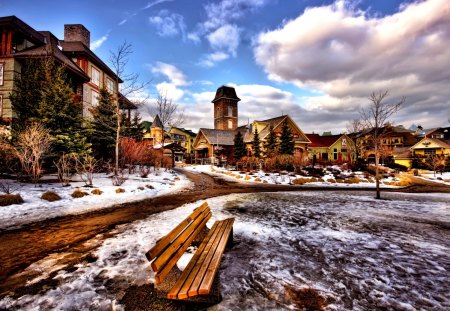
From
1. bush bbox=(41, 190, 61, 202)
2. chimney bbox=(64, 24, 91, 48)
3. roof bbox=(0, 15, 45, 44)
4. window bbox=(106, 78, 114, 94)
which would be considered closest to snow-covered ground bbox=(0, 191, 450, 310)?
bush bbox=(41, 190, 61, 202)

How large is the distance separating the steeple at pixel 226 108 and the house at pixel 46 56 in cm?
3167

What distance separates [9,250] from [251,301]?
5.07 meters

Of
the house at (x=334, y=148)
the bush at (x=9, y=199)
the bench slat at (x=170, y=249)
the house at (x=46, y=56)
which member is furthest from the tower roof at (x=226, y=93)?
the bench slat at (x=170, y=249)

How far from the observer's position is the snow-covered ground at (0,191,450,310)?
110 inches

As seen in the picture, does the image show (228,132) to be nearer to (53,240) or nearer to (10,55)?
(10,55)

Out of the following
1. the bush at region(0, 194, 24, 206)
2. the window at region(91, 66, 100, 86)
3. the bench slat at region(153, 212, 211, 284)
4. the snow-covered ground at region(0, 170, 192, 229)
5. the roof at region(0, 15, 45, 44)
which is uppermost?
the roof at region(0, 15, 45, 44)

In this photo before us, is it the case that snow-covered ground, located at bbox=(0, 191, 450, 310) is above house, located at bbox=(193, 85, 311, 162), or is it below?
below

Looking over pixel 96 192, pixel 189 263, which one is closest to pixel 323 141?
pixel 96 192

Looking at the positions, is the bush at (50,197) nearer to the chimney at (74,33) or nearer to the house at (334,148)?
the chimney at (74,33)

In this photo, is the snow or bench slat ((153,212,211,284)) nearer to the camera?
bench slat ((153,212,211,284))

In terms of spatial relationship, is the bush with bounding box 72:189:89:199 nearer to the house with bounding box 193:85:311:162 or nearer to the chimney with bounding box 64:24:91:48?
the chimney with bounding box 64:24:91:48

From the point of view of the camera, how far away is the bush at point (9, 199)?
23.7ft

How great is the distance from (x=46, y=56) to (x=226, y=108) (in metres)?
42.0

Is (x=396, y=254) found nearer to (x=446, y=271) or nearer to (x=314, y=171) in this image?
(x=446, y=271)
